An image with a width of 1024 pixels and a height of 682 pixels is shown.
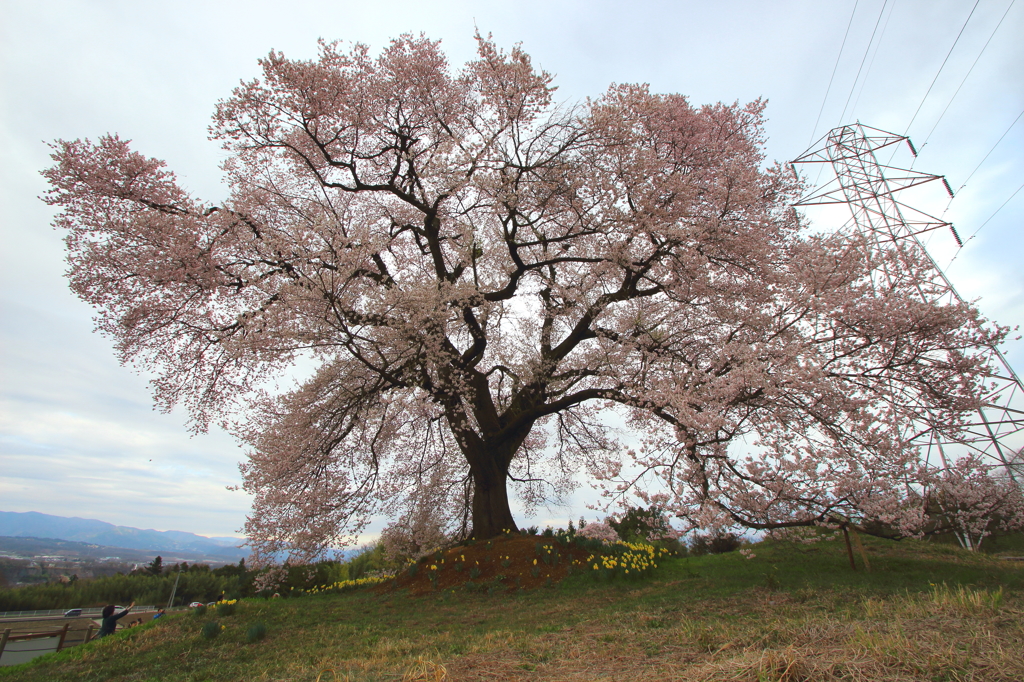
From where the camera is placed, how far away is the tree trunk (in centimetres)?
1059

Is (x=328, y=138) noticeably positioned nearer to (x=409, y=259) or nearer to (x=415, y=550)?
(x=409, y=259)

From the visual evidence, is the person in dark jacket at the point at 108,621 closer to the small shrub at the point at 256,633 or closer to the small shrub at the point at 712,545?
the small shrub at the point at 256,633

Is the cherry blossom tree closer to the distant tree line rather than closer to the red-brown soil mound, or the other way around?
the red-brown soil mound

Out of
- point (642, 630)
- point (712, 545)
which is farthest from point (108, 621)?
point (712, 545)

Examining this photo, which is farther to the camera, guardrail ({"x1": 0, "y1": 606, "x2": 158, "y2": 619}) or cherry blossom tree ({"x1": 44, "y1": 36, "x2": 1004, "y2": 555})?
guardrail ({"x1": 0, "y1": 606, "x2": 158, "y2": 619})

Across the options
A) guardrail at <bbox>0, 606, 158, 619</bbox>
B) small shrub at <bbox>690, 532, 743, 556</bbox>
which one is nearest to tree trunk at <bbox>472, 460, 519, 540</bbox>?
small shrub at <bbox>690, 532, 743, 556</bbox>

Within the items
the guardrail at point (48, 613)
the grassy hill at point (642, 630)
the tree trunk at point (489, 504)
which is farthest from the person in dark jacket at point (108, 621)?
the guardrail at point (48, 613)

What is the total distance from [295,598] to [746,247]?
11.4 m

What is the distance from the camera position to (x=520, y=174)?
9.04m

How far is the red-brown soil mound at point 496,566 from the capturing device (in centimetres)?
855

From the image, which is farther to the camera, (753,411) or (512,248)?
(512,248)

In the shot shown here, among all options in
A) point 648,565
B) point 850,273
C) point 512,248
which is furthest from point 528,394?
point 850,273

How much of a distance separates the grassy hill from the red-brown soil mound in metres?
0.13

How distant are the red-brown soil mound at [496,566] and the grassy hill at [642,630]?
0.13 m
